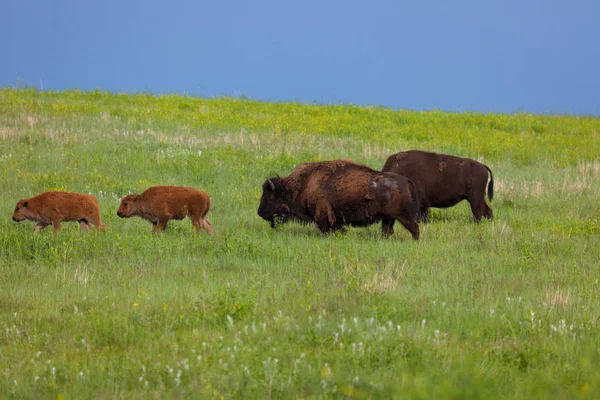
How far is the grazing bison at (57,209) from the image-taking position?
531 inches

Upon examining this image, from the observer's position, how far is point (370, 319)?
7.73 m

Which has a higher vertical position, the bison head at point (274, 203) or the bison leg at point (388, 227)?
the bison head at point (274, 203)

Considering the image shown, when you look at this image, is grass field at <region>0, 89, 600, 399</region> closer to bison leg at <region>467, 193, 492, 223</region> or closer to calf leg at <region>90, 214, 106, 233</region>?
bison leg at <region>467, 193, 492, 223</region>

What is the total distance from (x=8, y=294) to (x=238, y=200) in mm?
8006

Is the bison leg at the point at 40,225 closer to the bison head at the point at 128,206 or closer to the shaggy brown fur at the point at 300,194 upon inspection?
the bison head at the point at 128,206

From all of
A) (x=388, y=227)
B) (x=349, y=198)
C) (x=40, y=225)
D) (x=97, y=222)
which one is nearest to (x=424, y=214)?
(x=388, y=227)

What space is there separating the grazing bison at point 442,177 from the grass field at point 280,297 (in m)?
0.48

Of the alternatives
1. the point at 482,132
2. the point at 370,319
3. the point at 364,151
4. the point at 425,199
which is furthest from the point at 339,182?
the point at 482,132

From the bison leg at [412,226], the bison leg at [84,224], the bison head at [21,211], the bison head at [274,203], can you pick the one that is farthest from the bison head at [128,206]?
the bison leg at [412,226]

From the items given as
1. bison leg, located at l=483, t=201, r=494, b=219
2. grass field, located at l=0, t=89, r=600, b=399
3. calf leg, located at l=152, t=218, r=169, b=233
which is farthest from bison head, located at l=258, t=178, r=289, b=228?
bison leg, located at l=483, t=201, r=494, b=219

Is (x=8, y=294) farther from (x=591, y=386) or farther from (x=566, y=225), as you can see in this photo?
(x=566, y=225)

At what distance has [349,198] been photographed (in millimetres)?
13242

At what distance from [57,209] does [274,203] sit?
3.70m

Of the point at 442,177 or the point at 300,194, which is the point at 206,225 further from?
the point at 442,177
